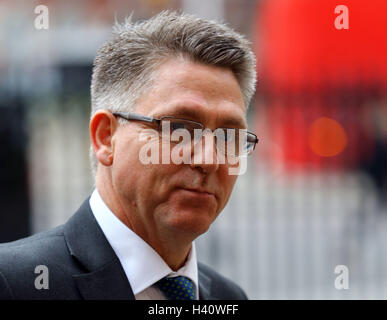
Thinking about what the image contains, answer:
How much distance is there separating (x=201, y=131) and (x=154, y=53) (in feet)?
1.07

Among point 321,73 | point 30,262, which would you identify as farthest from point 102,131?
point 321,73

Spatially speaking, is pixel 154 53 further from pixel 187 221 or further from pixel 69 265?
pixel 69 265

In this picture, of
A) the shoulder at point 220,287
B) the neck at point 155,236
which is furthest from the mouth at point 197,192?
the shoulder at point 220,287

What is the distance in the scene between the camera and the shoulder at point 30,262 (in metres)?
1.81

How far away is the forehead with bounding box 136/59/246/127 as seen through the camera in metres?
1.97

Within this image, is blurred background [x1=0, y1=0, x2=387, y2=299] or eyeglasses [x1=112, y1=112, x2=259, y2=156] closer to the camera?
eyeglasses [x1=112, y1=112, x2=259, y2=156]

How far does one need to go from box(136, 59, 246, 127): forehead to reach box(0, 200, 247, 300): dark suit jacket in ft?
1.53

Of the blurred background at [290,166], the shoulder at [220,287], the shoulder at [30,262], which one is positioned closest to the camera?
the shoulder at [30,262]

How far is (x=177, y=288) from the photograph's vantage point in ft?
6.93

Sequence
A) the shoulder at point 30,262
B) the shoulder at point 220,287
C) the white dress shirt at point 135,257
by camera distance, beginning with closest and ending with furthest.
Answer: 1. the shoulder at point 30,262
2. the white dress shirt at point 135,257
3. the shoulder at point 220,287

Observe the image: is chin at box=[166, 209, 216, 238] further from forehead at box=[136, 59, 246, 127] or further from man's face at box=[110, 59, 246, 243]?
forehead at box=[136, 59, 246, 127]

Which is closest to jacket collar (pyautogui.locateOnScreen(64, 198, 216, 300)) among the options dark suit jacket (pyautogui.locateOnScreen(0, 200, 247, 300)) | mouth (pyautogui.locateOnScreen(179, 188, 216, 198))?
dark suit jacket (pyautogui.locateOnScreen(0, 200, 247, 300))

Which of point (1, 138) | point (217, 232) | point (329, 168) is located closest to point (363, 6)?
point (329, 168)

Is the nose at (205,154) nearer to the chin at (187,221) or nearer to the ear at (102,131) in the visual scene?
the chin at (187,221)
